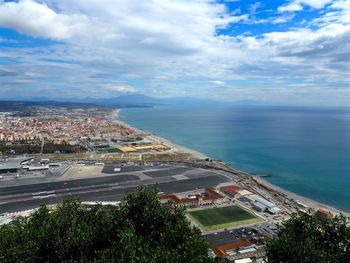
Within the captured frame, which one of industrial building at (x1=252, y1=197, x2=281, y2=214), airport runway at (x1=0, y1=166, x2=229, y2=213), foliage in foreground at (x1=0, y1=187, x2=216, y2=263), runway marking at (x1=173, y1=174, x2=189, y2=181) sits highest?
foliage in foreground at (x1=0, y1=187, x2=216, y2=263)

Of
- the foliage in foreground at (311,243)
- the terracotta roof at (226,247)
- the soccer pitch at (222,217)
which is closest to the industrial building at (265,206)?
the soccer pitch at (222,217)

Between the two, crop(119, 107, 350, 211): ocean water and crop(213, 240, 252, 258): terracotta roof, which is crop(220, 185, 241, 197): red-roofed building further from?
crop(213, 240, 252, 258): terracotta roof

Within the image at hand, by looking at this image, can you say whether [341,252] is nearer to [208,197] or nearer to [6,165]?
[208,197]

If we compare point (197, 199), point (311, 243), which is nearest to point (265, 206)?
point (197, 199)

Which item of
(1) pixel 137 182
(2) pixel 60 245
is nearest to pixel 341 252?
(2) pixel 60 245

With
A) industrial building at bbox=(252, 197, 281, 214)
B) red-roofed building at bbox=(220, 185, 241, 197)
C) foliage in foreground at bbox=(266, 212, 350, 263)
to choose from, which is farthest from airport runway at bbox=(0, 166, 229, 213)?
foliage in foreground at bbox=(266, 212, 350, 263)

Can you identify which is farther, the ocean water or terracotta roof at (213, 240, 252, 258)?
the ocean water

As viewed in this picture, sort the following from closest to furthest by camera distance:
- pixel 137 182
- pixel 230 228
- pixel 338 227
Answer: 1. pixel 338 227
2. pixel 230 228
3. pixel 137 182

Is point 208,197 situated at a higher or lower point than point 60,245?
lower

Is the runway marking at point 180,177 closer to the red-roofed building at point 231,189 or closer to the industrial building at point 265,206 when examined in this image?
the red-roofed building at point 231,189
